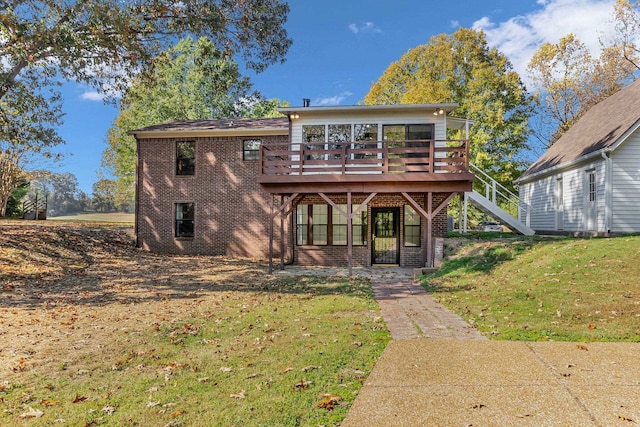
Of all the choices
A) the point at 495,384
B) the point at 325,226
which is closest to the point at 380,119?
the point at 325,226

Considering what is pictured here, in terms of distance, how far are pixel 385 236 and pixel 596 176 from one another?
728cm

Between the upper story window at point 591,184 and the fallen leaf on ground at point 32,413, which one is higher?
the upper story window at point 591,184

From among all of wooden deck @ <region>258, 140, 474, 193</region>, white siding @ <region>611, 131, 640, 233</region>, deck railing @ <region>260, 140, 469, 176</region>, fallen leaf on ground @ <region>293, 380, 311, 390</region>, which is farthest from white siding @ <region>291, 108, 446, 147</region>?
fallen leaf on ground @ <region>293, 380, 311, 390</region>

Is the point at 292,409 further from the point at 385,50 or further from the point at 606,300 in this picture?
the point at 385,50

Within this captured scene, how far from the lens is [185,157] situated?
17.2 m

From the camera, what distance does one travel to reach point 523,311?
6.65 meters

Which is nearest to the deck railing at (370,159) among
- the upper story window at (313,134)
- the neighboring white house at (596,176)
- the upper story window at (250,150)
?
the upper story window at (313,134)

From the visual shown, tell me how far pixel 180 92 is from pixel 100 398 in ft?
93.4

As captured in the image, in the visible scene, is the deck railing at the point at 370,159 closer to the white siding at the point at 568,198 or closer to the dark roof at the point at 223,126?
the dark roof at the point at 223,126

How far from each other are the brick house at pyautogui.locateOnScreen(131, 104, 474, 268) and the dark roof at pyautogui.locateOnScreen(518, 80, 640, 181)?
4372 mm

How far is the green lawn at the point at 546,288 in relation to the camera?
5.64 meters

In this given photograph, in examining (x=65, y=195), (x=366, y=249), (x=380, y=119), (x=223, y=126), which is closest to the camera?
(x=380, y=119)

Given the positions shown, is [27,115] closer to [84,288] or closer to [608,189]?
[84,288]

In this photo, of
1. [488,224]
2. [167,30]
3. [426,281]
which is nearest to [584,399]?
[426,281]
